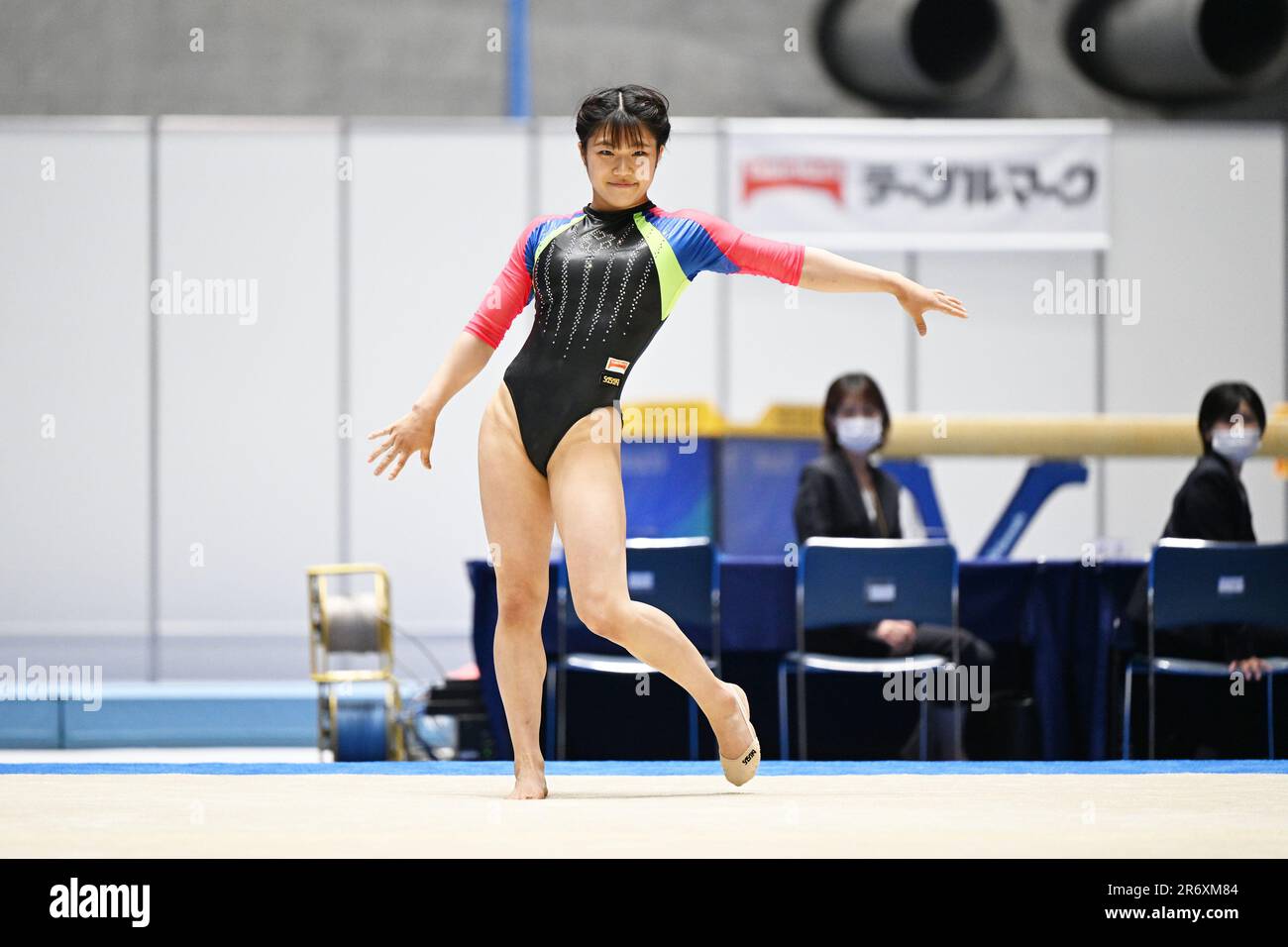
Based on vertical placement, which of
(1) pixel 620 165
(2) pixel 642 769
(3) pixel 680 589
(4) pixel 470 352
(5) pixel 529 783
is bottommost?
(2) pixel 642 769

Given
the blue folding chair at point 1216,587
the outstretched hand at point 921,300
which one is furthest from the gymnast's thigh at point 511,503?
the blue folding chair at point 1216,587

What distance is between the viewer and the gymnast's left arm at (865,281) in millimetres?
2787

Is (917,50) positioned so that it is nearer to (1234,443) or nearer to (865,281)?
(1234,443)

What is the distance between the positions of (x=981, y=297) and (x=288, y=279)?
431 centimetres

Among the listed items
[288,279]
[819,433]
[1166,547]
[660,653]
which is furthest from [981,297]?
[660,653]

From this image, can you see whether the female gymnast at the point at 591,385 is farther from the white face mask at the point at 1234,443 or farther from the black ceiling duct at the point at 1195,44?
the black ceiling duct at the point at 1195,44

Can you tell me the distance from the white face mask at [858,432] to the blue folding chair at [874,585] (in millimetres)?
410

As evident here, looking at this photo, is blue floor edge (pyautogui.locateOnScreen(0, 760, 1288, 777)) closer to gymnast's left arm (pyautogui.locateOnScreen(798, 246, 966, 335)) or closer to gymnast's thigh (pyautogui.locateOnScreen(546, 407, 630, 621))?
gymnast's thigh (pyautogui.locateOnScreen(546, 407, 630, 621))

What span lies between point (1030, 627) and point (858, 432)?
889 millimetres

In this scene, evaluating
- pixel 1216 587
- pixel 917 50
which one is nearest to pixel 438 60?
pixel 917 50

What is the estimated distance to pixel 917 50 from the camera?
9.46m

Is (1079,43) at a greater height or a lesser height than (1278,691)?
greater
